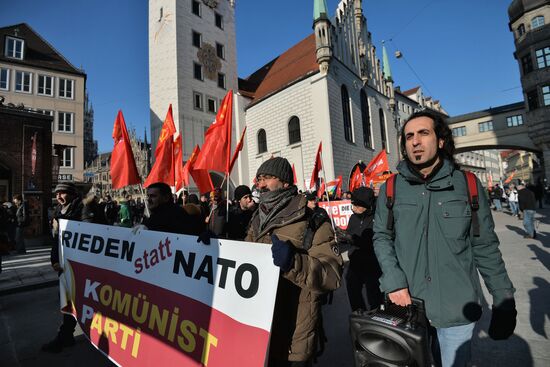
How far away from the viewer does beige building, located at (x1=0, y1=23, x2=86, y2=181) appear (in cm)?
2164

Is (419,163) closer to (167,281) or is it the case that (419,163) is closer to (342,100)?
(167,281)

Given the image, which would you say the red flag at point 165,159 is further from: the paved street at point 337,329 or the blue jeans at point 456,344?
the blue jeans at point 456,344

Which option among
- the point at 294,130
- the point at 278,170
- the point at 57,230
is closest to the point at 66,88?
the point at 294,130

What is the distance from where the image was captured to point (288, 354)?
1708 mm

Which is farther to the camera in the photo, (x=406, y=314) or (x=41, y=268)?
(x=41, y=268)

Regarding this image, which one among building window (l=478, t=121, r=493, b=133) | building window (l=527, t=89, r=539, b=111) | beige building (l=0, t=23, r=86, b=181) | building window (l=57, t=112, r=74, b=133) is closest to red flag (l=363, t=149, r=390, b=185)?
beige building (l=0, t=23, r=86, b=181)

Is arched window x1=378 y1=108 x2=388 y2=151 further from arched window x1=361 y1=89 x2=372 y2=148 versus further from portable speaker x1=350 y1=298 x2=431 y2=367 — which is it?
portable speaker x1=350 y1=298 x2=431 y2=367

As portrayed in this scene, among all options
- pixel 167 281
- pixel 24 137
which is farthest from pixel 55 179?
pixel 167 281

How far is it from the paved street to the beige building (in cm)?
2043

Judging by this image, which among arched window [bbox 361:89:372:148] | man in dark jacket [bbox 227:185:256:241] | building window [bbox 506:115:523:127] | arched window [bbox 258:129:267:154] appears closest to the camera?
man in dark jacket [bbox 227:185:256:241]

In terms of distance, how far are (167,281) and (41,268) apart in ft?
24.5

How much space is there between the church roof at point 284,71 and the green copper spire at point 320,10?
2.64 meters

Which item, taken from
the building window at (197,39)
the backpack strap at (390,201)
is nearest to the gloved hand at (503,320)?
the backpack strap at (390,201)

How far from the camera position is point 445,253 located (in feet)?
5.04
